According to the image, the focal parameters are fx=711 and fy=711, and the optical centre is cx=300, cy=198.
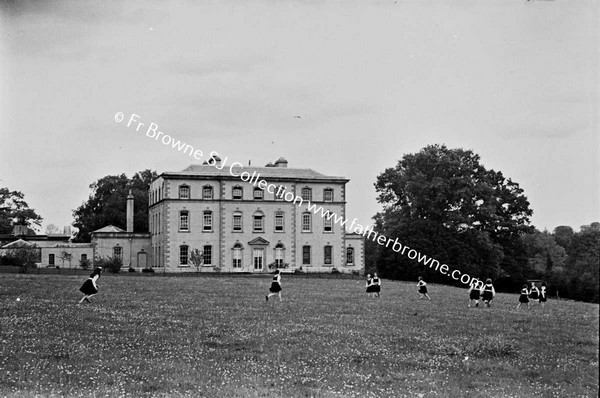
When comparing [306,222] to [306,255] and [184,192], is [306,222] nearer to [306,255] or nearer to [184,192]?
[306,255]

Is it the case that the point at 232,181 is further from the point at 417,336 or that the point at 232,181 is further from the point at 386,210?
the point at 417,336

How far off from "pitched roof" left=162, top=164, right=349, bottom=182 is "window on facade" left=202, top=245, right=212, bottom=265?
7230mm

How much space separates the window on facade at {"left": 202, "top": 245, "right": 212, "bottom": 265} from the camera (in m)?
70.2

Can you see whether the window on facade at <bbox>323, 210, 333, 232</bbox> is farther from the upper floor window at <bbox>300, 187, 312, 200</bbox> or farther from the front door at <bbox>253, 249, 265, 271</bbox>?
the front door at <bbox>253, 249, 265, 271</bbox>

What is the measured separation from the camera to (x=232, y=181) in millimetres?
71125

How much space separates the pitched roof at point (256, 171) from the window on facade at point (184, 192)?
1.30 meters

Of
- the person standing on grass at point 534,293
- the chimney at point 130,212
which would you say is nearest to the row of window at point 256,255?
the chimney at point 130,212

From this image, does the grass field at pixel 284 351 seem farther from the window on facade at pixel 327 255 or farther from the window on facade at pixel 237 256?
the window on facade at pixel 327 255

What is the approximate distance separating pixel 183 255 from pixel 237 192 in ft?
27.1

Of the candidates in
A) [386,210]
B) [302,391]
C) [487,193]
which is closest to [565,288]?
[487,193]

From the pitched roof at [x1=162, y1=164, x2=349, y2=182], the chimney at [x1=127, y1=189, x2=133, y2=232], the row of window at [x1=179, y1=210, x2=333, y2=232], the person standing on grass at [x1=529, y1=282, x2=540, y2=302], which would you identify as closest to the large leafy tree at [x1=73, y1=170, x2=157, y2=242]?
the chimney at [x1=127, y1=189, x2=133, y2=232]

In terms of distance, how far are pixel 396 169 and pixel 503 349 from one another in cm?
5351

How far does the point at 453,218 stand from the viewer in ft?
210

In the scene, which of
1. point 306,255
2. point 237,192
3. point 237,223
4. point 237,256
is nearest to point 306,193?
point 306,255
